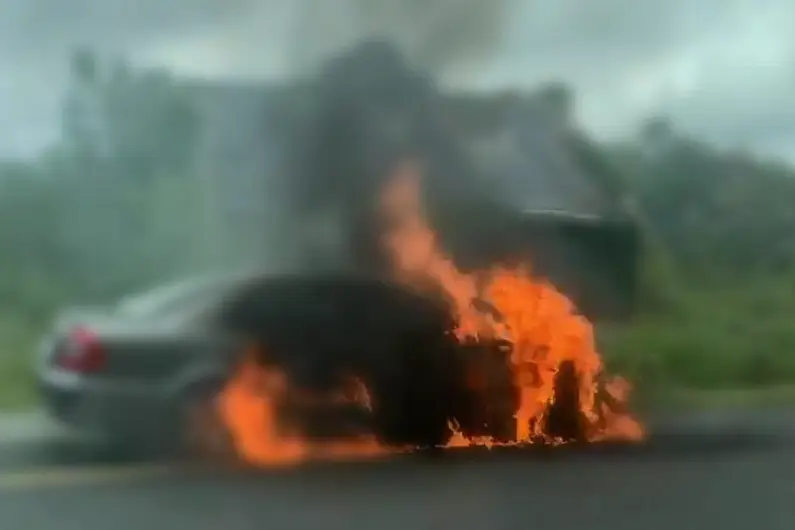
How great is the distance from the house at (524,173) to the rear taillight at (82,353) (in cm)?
85

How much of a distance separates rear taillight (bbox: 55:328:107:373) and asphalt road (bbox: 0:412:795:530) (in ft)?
1.17

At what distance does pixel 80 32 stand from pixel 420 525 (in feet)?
8.52

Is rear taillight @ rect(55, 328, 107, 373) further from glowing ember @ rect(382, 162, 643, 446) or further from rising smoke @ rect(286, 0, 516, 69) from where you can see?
rising smoke @ rect(286, 0, 516, 69)

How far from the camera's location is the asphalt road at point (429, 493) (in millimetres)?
4152

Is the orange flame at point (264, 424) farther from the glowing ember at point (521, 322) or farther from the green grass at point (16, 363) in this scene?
the green grass at point (16, 363)

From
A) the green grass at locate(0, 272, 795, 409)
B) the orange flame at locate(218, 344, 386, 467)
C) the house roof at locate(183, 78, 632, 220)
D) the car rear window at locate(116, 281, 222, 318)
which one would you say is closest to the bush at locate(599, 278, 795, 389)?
the green grass at locate(0, 272, 795, 409)

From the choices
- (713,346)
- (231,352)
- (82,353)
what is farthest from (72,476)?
(713,346)

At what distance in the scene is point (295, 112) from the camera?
196 inches

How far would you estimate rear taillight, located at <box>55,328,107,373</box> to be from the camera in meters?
4.38

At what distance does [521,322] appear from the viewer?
4961 mm

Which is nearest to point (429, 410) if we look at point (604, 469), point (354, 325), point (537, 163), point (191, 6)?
point (354, 325)

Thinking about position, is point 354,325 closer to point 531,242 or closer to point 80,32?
point 531,242

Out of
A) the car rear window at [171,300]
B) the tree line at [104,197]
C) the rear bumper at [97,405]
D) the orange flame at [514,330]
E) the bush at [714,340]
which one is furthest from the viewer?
the bush at [714,340]

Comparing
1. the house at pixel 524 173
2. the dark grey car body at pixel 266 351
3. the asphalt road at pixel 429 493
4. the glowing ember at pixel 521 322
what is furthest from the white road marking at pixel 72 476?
the glowing ember at pixel 521 322
